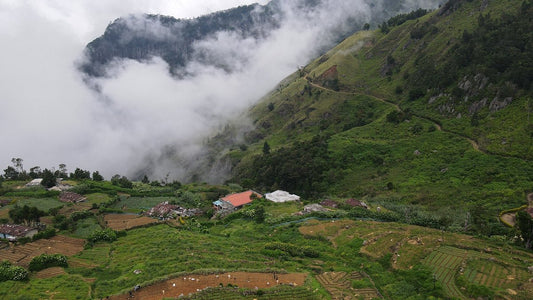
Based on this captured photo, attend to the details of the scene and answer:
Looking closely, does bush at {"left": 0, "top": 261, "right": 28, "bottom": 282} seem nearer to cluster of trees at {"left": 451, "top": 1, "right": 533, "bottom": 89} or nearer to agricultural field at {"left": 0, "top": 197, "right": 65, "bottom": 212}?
agricultural field at {"left": 0, "top": 197, "right": 65, "bottom": 212}

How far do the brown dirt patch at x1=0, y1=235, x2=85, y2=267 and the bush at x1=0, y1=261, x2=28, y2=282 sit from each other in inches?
135

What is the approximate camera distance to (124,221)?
58.0 metres

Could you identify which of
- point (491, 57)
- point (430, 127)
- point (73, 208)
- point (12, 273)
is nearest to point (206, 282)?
point (12, 273)

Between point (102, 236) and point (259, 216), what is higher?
point (102, 236)

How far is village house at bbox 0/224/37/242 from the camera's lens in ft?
154

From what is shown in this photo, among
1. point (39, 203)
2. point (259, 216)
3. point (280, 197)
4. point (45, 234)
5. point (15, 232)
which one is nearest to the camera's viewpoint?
point (15, 232)

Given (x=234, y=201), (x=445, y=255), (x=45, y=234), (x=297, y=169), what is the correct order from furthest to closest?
1. (x=297, y=169)
2. (x=234, y=201)
3. (x=45, y=234)
4. (x=445, y=255)

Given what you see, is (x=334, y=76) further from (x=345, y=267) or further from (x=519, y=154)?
(x=345, y=267)

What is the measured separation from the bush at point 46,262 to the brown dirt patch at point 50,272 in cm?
58

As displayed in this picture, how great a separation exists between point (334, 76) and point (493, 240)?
374 feet

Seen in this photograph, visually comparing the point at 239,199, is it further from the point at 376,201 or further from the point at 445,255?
the point at 445,255

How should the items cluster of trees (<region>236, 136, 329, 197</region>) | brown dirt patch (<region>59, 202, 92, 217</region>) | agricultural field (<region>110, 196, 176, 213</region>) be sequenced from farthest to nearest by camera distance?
cluster of trees (<region>236, 136, 329, 197</region>)
agricultural field (<region>110, 196, 176, 213</region>)
brown dirt patch (<region>59, 202, 92, 217</region>)

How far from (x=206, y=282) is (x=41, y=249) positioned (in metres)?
26.9

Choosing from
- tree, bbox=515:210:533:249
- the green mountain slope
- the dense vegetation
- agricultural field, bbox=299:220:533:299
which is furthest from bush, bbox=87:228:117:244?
tree, bbox=515:210:533:249
